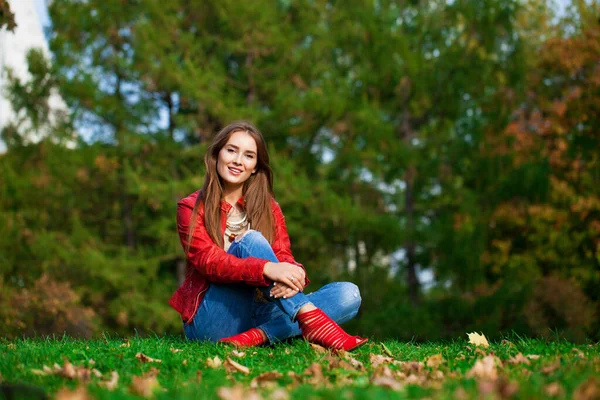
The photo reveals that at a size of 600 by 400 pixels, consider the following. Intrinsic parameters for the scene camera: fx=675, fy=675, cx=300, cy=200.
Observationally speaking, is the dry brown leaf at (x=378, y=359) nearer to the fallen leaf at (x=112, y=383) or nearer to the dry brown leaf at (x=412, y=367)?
the dry brown leaf at (x=412, y=367)

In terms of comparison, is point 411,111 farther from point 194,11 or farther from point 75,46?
point 75,46

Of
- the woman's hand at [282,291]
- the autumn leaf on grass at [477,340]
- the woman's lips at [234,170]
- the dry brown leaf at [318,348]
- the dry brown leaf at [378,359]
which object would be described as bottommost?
the autumn leaf on grass at [477,340]

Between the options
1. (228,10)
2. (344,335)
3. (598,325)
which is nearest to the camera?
(344,335)

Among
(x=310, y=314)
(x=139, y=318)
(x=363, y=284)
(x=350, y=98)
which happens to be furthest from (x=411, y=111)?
(x=310, y=314)

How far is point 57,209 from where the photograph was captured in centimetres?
1834

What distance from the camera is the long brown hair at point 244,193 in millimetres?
4191

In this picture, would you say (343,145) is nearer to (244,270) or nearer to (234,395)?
(244,270)

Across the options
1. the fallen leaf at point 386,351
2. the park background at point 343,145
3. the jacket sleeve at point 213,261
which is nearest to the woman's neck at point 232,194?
the jacket sleeve at point 213,261

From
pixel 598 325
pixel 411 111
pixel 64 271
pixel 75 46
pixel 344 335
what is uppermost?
pixel 75 46

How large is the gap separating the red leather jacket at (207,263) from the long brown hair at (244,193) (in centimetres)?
4

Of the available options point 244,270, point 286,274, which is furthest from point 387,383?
point 244,270

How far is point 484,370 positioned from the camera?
2.81 metres

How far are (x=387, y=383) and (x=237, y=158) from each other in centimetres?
223

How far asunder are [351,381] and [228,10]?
14847mm
